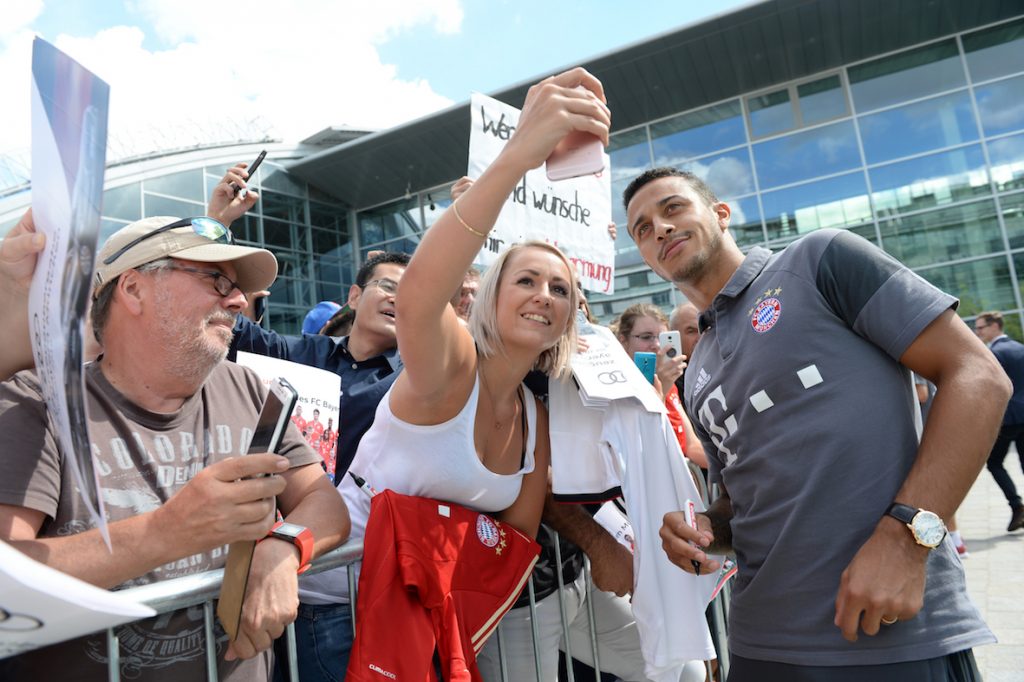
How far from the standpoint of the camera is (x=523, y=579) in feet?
6.28

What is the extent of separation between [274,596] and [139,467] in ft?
1.52

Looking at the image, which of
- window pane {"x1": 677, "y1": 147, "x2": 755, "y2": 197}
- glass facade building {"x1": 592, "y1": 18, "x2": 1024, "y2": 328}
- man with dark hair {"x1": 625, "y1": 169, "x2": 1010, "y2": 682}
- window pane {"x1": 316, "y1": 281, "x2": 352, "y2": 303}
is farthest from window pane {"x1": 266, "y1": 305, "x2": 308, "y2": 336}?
man with dark hair {"x1": 625, "y1": 169, "x2": 1010, "y2": 682}

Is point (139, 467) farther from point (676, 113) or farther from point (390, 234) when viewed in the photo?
point (390, 234)

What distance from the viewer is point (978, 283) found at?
13.0 meters

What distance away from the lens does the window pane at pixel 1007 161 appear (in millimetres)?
12477

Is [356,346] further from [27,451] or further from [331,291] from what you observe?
[331,291]

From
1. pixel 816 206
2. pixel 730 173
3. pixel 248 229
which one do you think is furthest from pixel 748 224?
pixel 248 229

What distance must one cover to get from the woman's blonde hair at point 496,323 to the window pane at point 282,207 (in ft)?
52.8

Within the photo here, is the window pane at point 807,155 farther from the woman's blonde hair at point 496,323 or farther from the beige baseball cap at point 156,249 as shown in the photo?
the beige baseball cap at point 156,249

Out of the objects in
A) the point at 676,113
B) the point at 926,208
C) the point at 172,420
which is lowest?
the point at 172,420

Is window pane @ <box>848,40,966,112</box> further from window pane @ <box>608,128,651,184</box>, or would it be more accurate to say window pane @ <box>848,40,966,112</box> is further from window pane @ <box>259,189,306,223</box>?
window pane @ <box>259,189,306,223</box>

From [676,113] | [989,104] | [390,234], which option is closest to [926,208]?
[989,104]

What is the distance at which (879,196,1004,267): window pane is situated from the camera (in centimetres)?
1281

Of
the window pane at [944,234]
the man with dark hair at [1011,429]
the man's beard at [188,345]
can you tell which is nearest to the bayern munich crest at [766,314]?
the man's beard at [188,345]
